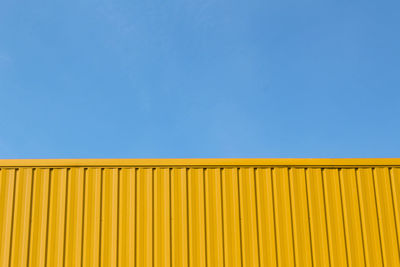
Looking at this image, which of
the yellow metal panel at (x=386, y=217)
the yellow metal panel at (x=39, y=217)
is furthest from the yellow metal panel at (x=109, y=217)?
the yellow metal panel at (x=386, y=217)

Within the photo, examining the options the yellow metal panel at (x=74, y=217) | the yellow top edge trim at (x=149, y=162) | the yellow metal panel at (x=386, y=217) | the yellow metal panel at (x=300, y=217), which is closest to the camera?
the yellow metal panel at (x=74, y=217)

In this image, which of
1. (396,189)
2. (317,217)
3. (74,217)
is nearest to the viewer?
(74,217)

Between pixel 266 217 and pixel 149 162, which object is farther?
pixel 149 162

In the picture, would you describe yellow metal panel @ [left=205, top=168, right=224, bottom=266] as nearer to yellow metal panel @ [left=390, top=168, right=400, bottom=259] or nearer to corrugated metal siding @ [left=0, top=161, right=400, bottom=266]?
corrugated metal siding @ [left=0, top=161, right=400, bottom=266]

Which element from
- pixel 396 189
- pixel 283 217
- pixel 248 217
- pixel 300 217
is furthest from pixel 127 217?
pixel 396 189

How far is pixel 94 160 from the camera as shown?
711 cm

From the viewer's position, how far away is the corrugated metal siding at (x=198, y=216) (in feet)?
22.3

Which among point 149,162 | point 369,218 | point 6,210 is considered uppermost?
point 149,162

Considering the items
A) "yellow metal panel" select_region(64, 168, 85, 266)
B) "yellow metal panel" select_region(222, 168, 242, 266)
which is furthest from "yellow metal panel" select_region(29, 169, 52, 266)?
"yellow metal panel" select_region(222, 168, 242, 266)

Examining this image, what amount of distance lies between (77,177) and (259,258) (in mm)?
3130

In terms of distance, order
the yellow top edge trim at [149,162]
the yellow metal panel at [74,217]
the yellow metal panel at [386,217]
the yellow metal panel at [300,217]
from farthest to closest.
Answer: the yellow top edge trim at [149,162], the yellow metal panel at [386,217], the yellow metal panel at [300,217], the yellow metal panel at [74,217]

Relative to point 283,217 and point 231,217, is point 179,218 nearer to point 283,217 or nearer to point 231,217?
point 231,217

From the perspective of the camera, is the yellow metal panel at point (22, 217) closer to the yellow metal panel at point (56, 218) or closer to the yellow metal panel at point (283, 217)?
the yellow metal panel at point (56, 218)

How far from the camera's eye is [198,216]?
6.93 metres
